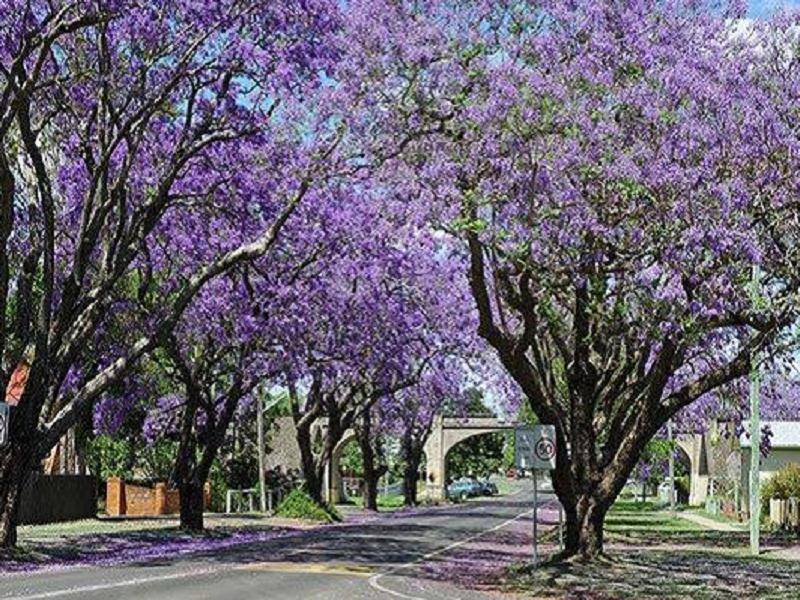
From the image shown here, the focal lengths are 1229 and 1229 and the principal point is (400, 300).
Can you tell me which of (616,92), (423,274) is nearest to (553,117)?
(616,92)

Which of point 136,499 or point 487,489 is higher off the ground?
point 136,499

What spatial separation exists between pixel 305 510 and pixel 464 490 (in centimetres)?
4998

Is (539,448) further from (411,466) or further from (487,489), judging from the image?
(487,489)

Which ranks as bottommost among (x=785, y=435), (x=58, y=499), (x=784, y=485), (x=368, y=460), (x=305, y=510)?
(x=305, y=510)

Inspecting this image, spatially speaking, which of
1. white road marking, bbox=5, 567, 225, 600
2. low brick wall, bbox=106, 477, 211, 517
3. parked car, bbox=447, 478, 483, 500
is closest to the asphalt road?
white road marking, bbox=5, 567, 225, 600

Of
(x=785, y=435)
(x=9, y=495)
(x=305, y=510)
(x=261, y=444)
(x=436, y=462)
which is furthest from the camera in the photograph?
(x=436, y=462)

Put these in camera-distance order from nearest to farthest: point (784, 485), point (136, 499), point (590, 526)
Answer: point (590, 526) → point (784, 485) → point (136, 499)

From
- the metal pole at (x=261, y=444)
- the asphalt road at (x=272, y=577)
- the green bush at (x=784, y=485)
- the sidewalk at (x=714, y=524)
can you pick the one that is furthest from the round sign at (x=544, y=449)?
the sidewalk at (x=714, y=524)

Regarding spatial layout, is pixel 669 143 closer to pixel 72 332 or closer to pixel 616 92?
pixel 616 92

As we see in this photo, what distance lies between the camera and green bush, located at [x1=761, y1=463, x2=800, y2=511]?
4225 centimetres

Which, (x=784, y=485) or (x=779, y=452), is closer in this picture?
(x=784, y=485)

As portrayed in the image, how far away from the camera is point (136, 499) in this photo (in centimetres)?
4878

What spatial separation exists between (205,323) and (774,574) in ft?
51.9

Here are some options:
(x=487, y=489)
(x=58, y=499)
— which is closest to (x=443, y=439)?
(x=487, y=489)
